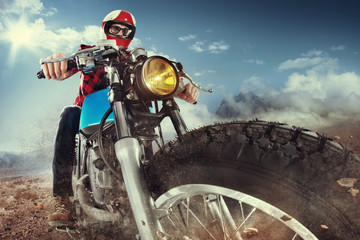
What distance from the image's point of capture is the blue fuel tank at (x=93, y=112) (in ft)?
5.74

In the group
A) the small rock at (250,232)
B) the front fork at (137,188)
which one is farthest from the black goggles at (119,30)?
the small rock at (250,232)

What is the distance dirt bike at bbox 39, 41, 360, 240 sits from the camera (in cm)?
79

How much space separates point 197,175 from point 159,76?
604mm

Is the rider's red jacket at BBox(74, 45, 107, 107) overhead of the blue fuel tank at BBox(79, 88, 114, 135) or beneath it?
overhead

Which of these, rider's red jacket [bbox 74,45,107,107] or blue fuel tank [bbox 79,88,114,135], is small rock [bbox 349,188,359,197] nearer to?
blue fuel tank [bbox 79,88,114,135]

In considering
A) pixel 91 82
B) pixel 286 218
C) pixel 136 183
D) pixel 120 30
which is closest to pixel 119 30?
pixel 120 30

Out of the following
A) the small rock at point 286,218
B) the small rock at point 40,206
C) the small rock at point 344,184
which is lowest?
the small rock at point 286,218

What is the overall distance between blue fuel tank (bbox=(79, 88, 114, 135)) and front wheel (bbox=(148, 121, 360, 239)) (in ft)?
2.57

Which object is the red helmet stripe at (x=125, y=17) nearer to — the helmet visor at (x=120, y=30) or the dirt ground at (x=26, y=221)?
the helmet visor at (x=120, y=30)

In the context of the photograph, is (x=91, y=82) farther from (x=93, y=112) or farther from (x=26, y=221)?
(x=26, y=221)

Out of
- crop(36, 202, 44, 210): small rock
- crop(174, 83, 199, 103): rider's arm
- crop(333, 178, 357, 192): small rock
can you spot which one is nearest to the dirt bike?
crop(333, 178, 357, 192): small rock

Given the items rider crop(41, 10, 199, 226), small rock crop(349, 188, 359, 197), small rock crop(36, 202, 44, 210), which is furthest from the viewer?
small rock crop(36, 202, 44, 210)

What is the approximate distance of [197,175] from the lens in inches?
40.1

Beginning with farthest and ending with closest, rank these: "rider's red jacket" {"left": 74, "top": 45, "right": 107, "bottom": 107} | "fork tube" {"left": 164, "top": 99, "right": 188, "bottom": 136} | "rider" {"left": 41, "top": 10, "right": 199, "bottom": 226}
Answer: "rider's red jacket" {"left": 74, "top": 45, "right": 107, "bottom": 107} → "rider" {"left": 41, "top": 10, "right": 199, "bottom": 226} → "fork tube" {"left": 164, "top": 99, "right": 188, "bottom": 136}
